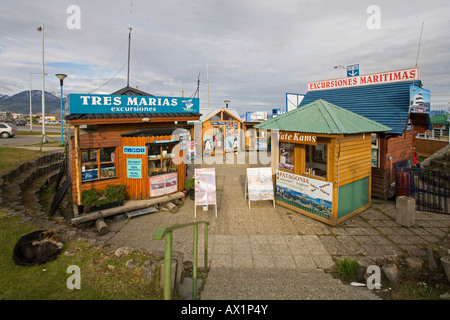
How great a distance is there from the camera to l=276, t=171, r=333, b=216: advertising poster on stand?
26.6ft

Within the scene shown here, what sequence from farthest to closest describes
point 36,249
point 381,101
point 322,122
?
point 381,101 → point 322,122 → point 36,249

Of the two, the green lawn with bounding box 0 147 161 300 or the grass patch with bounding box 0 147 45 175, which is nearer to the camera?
the green lawn with bounding box 0 147 161 300

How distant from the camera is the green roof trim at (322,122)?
8.01m

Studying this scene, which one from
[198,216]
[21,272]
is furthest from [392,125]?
[21,272]

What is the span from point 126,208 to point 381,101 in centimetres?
1151

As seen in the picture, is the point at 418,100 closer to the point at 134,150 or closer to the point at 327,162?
the point at 327,162

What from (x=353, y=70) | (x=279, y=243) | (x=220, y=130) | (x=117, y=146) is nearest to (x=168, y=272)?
(x=279, y=243)

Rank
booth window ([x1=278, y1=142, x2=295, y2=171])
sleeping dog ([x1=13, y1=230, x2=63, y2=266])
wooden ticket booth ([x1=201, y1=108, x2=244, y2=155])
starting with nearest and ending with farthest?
sleeping dog ([x1=13, y1=230, x2=63, y2=266]), booth window ([x1=278, y1=142, x2=295, y2=171]), wooden ticket booth ([x1=201, y1=108, x2=244, y2=155])

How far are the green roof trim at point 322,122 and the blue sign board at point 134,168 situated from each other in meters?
4.75

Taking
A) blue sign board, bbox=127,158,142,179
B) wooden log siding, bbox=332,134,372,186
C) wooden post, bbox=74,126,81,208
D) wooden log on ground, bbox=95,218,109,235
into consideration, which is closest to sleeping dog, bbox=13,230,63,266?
wooden log on ground, bbox=95,218,109,235

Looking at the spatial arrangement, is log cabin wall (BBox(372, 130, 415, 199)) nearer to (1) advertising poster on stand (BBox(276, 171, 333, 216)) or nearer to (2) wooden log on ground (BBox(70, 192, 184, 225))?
(1) advertising poster on stand (BBox(276, 171, 333, 216))

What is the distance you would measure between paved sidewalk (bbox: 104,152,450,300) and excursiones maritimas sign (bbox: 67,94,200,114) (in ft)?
12.2

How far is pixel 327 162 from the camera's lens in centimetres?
816
